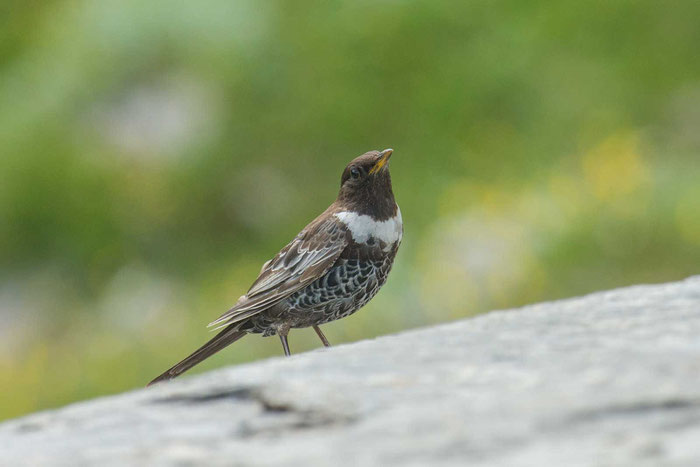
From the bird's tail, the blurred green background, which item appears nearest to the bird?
the bird's tail

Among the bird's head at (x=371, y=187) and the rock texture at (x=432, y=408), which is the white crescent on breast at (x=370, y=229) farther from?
the rock texture at (x=432, y=408)

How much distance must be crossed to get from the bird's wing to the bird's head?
0.10 metres

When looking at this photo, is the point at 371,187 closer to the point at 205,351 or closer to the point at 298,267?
the point at 298,267

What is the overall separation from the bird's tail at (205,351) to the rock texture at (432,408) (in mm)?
1538

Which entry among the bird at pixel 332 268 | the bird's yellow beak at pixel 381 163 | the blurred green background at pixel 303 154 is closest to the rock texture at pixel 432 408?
the bird at pixel 332 268

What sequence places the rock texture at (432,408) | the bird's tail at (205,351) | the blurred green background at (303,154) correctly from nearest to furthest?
the rock texture at (432,408) → the bird's tail at (205,351) → the blurred green background at (303,154)

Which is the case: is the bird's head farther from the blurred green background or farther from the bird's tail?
the blurred green background

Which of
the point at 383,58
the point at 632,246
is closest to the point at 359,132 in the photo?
the point at 383,58

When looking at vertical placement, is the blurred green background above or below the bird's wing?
above

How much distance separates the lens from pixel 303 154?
8.34 m

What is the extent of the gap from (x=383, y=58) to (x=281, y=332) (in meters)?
4.78

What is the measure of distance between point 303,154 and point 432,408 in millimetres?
6360

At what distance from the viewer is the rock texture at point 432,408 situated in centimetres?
185

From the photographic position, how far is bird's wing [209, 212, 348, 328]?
412 cm
